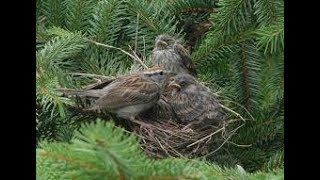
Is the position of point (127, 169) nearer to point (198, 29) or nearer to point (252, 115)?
point (252, 115)

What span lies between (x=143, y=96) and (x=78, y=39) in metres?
0.31

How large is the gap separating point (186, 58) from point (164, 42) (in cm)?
11

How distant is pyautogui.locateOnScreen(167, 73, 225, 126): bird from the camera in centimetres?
224

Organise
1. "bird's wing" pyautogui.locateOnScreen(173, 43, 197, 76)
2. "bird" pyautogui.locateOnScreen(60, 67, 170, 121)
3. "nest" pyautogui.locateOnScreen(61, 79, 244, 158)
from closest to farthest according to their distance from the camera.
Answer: "bird" pyautogui.locateOnScreen(60, 67, 170, 121) < "nest" pyautogui.locateOnScreen(61, 79, 244, 158) < "bird's wing" pyautogui.locateOnScreen(173, 43, 197, 76)

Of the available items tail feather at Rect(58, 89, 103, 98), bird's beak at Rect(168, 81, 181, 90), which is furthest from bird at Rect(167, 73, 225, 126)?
tail feather at Rect(58, 89, 103, 98)

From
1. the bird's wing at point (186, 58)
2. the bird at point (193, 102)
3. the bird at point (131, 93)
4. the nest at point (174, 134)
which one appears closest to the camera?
the bird at point (131, 93)

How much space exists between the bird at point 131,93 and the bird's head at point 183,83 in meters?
0.13

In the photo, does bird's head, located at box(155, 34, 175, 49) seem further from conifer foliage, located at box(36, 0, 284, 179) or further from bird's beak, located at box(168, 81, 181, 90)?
bird's beak, located at box(168, 81, 181, 90)

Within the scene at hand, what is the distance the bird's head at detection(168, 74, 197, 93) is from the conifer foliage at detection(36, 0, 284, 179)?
5 centimetres

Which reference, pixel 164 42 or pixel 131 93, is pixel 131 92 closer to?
pixel 131 93

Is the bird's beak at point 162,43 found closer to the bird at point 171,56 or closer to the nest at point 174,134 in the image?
the bird at point 171,56

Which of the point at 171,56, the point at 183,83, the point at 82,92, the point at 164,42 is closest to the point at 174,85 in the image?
the point at 183,83

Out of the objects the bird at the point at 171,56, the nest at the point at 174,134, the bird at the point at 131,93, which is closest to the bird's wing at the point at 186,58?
the bird at the point at 171,56

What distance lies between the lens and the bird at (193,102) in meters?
2.24
